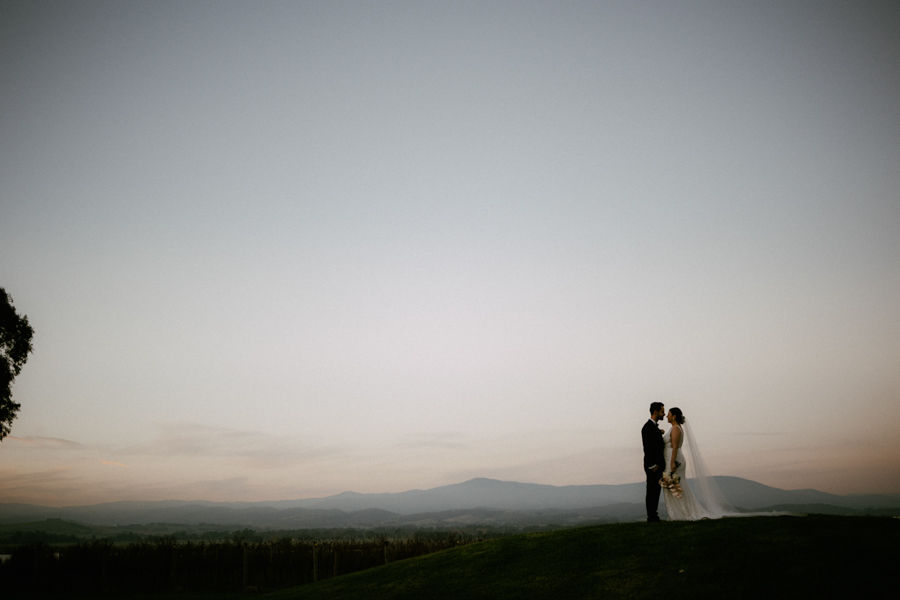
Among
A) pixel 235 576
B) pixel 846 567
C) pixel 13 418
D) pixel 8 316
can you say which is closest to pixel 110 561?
pixel 235 576

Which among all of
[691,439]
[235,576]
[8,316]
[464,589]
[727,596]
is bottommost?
[235,576]

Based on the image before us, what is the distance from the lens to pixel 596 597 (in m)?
9.76

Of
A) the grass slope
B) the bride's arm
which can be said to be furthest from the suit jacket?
the grass slope

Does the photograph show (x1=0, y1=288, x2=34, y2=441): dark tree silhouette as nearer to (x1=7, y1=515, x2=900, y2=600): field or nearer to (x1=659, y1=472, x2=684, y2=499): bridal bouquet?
(x1=7, y1=515, x2=900, y2=600): field

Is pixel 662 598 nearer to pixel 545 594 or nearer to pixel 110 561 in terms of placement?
pixel 545 594

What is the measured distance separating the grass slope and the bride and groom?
2.30ft

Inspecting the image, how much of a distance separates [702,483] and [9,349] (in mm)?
28334

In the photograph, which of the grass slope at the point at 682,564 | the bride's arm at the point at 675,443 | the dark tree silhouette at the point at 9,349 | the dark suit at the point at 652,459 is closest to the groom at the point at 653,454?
the dark suit at the point at 652,459

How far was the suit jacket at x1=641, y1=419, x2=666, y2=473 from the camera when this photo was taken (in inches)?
503

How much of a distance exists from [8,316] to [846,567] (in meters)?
30.8

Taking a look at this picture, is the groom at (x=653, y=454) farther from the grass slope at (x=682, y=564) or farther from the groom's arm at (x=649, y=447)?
the grass slope at (x=682, y=564)

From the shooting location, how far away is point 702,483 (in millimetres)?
13125

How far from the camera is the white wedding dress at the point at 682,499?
12.6m

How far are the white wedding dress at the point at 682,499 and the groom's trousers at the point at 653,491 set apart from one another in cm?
22
